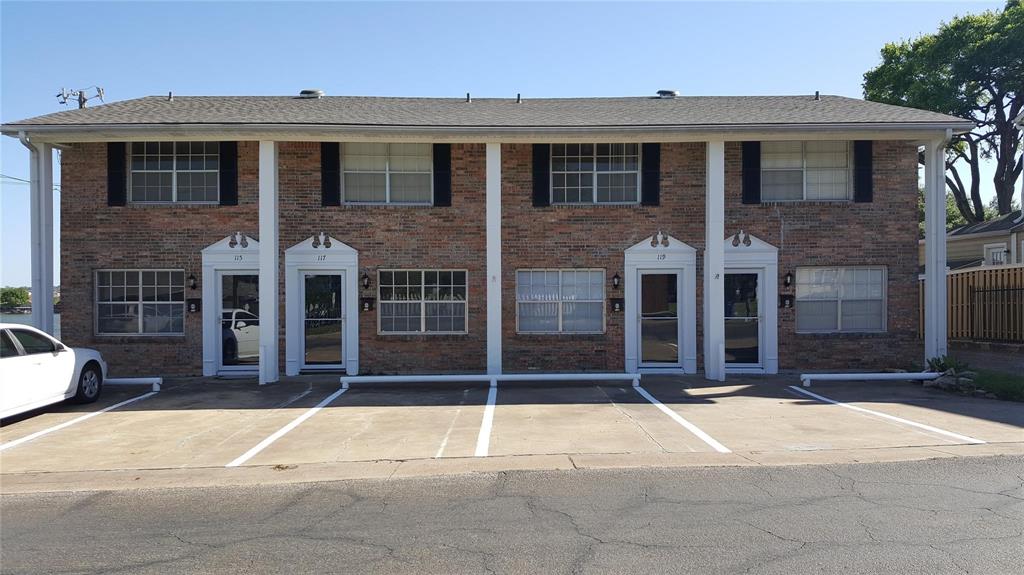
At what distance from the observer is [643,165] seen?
13250 millimetres

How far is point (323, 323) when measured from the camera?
1330 centimetres

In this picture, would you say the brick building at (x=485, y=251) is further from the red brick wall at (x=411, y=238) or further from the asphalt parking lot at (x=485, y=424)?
the asphalt parking lot at (x=485, y=424)

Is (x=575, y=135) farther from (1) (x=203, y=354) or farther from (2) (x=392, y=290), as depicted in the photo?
(1) (x=203, y=354)

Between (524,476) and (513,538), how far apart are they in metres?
1.57

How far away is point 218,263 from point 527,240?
6.06 m

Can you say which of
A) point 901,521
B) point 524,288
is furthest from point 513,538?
point 524,288

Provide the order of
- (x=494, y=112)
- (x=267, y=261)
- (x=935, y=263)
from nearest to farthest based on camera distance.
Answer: (x=267, y=261) < (x=935, y=263) < (x=494, y=112)

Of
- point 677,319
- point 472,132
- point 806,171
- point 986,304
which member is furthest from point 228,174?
point 986,304

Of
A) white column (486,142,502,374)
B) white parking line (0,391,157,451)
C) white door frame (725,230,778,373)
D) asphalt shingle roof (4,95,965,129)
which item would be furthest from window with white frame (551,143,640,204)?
white parking line (0,391,157,451)

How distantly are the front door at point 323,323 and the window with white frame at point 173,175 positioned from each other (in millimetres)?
2719

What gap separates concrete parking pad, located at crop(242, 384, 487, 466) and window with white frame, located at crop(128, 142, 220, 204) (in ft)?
17.7

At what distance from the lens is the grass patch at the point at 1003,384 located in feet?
33.9

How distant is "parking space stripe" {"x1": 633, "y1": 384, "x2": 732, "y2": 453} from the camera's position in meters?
7.48

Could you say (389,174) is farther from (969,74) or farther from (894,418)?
(969,74)
